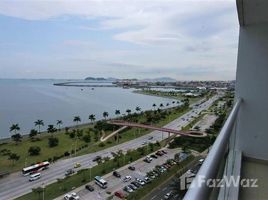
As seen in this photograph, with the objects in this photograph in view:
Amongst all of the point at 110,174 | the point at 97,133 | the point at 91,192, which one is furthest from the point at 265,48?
the point at 97,133

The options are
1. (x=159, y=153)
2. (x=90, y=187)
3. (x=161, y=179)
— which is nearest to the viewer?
(x=90, y=187)

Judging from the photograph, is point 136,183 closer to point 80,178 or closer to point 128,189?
point 128,189

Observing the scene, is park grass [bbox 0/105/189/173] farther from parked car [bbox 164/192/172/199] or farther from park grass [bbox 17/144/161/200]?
parked car [bbox 164/192/172/199]

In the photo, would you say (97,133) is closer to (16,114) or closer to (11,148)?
(11,148)

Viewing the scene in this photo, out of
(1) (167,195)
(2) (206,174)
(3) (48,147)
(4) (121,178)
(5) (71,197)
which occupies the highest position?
(2) (206,174)

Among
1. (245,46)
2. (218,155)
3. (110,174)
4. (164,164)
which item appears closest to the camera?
(218,155)

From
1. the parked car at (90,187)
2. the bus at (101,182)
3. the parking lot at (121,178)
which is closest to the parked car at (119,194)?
the parking lot at (121,178)

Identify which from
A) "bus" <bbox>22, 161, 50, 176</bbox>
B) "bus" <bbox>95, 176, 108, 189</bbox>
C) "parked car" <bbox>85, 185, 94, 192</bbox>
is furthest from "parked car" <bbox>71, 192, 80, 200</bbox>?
"bus" <bbox>22, 161, 50, 176</bbox>

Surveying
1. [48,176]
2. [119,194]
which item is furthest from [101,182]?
[48,176]
